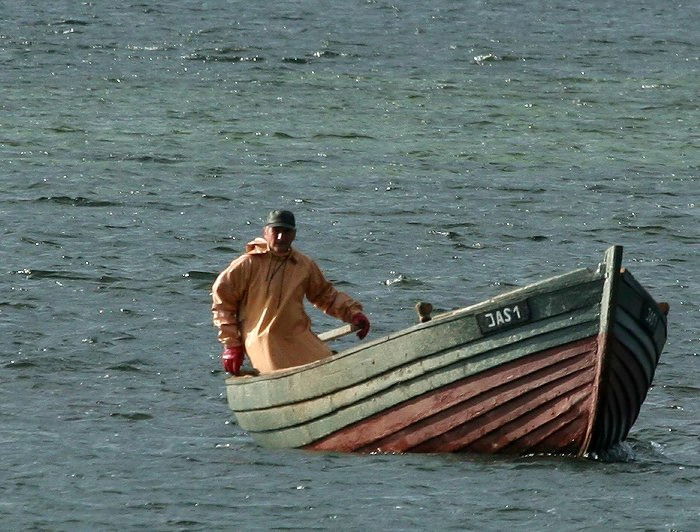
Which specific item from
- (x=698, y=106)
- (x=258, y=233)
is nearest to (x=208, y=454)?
(x=258, y=233)

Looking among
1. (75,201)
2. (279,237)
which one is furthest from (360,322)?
(75,201)

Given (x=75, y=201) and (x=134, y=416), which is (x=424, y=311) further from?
(x=75, y=201)

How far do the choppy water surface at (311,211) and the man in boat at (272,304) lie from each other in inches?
32.2

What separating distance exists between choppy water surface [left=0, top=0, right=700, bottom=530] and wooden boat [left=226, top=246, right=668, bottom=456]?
0.74ft

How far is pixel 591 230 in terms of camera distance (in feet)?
78.3

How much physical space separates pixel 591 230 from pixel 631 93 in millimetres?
12333

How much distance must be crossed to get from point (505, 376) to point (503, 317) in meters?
0.45

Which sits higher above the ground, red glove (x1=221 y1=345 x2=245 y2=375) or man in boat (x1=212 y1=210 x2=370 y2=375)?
man in boat (x1=212 y1=210 x2=370 y2=375)

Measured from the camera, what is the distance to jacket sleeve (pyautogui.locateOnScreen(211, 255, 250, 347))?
13773 millimetres

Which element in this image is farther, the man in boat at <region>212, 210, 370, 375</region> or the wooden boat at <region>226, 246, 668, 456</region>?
the man in boat at <region>212, 210, 370, 375</region>

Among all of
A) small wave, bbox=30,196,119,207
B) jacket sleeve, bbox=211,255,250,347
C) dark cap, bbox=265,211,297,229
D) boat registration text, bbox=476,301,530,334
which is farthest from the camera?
small wave, bbox=30,196,119,207

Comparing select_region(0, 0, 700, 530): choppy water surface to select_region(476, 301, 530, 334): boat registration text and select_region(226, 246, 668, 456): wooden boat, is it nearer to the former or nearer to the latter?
select_region(226, 246, 668, 456): wooden boat

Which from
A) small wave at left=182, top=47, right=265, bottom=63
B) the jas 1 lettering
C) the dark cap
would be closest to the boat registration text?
the jas 1 lettering

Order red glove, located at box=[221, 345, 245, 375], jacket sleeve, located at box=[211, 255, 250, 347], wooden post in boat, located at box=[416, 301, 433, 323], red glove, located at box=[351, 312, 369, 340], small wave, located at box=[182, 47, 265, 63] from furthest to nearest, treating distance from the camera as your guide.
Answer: small wave, located at box=[182, 47, 265, 63]
red glove, located at box=[351, 312, 369, 340]
red glove, located at box=[221, 345, 245, 375]
jacket sleeve, located at box=[211, 255, 250, 347]
wooden post in boat, located at box=[416, 301, 433, 323]
